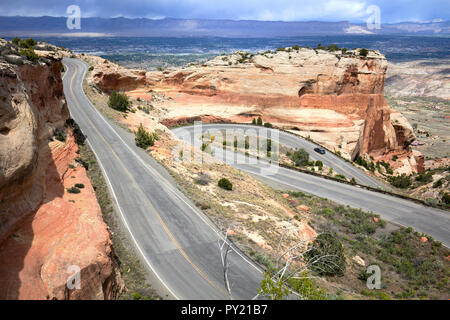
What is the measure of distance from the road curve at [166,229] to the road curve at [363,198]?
14.6m

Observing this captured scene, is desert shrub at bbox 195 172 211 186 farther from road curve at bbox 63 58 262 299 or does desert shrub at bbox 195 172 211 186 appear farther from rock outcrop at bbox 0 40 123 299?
rock outcrop at bbox 0 40 123 299

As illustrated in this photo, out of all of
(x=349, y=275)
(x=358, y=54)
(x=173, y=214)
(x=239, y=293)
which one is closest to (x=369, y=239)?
(x=349, y=275)

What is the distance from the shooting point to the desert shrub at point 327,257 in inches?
717

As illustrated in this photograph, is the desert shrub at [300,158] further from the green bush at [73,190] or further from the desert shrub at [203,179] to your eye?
the green bush at [73,190]

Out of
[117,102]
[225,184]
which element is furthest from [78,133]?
[225,184]

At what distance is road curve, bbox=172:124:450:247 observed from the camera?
25109 mm

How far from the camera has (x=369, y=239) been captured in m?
23.6

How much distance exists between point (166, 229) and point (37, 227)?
7.86 m

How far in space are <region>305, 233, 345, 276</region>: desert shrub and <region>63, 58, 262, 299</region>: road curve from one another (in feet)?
14.7

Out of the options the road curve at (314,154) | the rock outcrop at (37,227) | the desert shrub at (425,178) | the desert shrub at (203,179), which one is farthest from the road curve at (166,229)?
the desert shrub at (425,178)

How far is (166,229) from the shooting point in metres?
19.4

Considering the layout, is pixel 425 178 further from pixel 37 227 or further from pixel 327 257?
pixel 37 227

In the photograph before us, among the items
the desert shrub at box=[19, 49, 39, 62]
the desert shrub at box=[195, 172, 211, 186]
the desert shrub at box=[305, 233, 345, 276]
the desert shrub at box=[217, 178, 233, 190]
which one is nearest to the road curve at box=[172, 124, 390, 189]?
the desert shrub at box=[195, 172, 211, 186]

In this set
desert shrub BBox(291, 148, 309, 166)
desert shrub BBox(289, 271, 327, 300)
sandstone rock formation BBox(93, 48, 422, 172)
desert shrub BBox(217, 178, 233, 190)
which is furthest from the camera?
sandstone rock formation BBox(93, 48, 422, 172)
